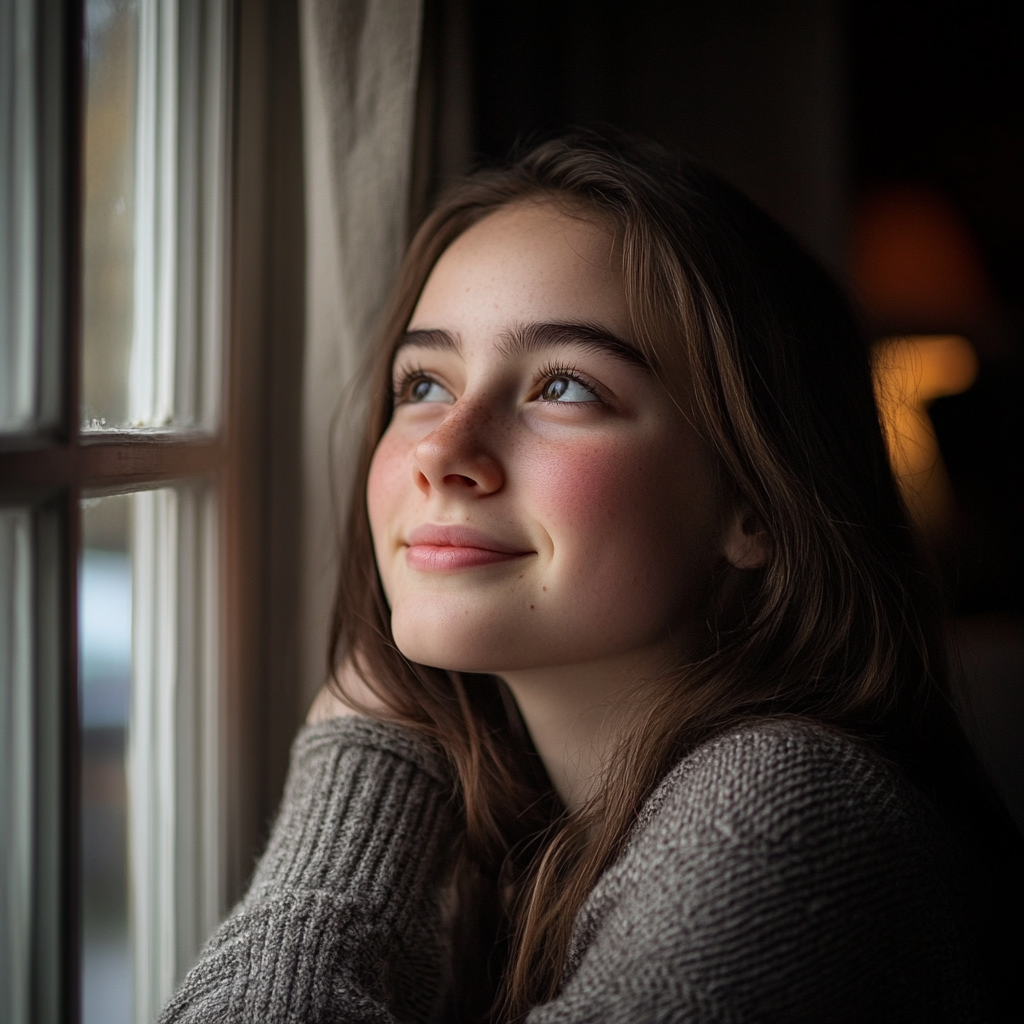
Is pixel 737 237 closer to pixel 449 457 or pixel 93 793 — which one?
pixel 449 457

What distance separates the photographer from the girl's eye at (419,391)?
1.08 metres

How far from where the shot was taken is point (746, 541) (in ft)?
3.20

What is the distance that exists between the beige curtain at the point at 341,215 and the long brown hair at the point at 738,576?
0.20m

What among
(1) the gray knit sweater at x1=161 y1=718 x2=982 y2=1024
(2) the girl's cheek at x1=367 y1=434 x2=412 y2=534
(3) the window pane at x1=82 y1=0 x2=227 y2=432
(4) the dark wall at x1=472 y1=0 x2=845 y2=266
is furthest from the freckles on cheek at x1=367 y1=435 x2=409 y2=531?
(4) the dark wall at x1=472 y1=0 x2=845 y2=266

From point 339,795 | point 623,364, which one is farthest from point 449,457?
point 339,795

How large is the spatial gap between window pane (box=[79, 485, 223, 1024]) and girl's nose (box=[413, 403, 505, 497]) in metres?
0.29

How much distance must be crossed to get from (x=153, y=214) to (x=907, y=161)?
257cm

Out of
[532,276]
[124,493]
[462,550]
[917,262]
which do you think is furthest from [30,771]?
[917,262]

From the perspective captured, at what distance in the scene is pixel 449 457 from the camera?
2.86ft

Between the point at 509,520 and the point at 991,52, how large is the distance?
2.78 meters

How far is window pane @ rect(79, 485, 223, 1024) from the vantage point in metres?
0.84

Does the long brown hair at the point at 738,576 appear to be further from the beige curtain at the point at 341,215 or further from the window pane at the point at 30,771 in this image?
the window pane at the point at 30,771

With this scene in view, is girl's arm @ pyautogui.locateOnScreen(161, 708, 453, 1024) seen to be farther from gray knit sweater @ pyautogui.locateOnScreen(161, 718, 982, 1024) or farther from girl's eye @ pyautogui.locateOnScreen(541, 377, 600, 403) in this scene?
girl's eye @ pyautogui.locateOnScreen(541, 377, 600, 403)

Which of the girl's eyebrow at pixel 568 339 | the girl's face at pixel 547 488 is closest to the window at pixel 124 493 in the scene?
the girl's face at pixel 547 488
